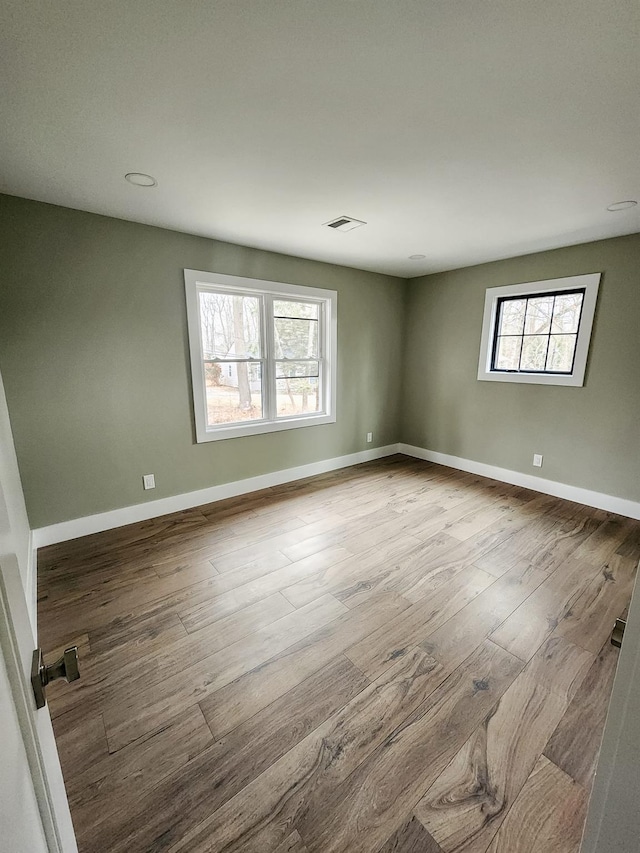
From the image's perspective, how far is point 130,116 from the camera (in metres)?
1.48

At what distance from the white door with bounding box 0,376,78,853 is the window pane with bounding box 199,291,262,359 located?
2.82 m

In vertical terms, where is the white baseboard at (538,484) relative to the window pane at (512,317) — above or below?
below

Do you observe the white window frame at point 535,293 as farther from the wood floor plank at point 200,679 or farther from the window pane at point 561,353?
the wood floor plank at point 200,679

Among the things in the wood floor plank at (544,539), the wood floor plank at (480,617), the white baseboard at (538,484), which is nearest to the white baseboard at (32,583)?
the wood floor plank at (480,617)

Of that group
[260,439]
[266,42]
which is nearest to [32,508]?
[260,439]

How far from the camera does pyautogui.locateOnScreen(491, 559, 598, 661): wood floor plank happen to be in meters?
1.76

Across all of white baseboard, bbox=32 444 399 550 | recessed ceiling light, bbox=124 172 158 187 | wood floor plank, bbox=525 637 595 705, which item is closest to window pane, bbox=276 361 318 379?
white baseboard, bbox=32 444 399 550

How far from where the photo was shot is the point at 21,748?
1.71 ft

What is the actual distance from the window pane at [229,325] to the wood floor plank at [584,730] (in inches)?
128

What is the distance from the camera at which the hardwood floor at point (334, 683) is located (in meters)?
1.10

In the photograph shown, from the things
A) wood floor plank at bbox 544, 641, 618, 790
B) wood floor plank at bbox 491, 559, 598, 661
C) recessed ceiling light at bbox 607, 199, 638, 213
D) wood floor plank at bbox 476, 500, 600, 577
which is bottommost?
wood floor plank at bbox 544, 641, 618, 790

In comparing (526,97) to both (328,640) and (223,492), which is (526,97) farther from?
(223,492)

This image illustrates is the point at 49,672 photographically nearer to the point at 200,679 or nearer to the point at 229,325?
the point at 200,679

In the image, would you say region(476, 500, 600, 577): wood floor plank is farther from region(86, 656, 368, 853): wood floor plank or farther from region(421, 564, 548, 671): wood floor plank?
region(86, 656, 368, 853): wood floor plank
